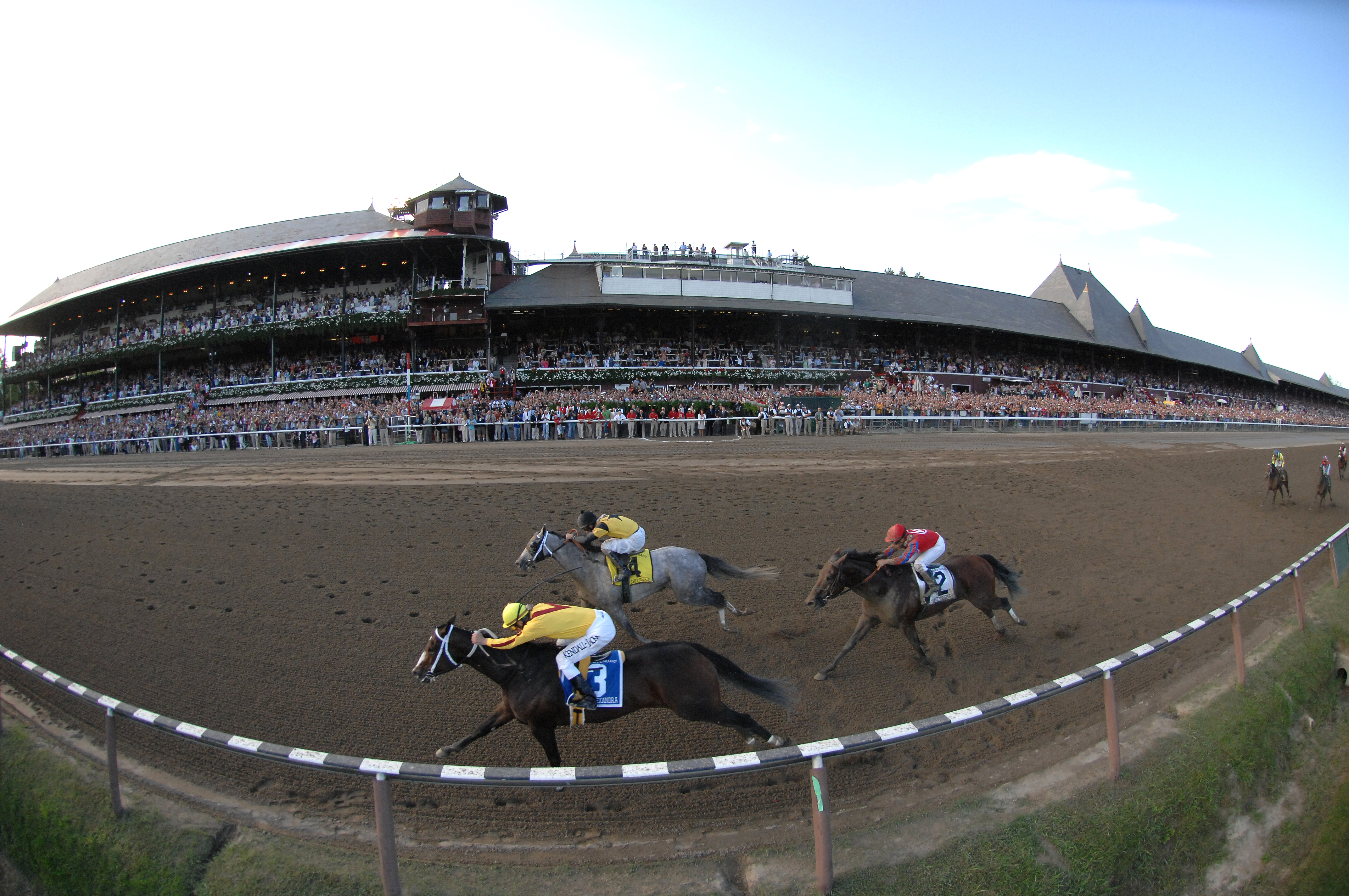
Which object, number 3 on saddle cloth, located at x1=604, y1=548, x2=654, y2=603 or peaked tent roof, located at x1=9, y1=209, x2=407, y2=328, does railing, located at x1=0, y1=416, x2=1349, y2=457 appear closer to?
peaked tent roof, located at x1=9, y1=209, x2=407, y2=328

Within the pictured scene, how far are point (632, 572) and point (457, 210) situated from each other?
3619cm

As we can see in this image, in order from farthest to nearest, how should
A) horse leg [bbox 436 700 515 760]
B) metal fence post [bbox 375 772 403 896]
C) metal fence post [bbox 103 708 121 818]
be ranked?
1. horse leg [bbox 436 700 515 760]
2. metal fence post [bbox 103 708 121 818]
3. metal fence post [bbox 375 772 403 896]

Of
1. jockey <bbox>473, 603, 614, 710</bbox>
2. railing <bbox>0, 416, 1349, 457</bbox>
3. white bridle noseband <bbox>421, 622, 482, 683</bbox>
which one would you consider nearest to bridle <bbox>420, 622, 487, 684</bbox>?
white bridle noseband <bbox>421, 622, 482, 683</bbox>

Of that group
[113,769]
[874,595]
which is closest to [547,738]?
[113,769]

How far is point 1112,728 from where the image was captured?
177 inches

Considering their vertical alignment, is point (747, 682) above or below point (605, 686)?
below

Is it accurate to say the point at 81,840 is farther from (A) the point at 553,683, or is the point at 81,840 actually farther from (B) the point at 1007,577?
(B) the point at 1007,577

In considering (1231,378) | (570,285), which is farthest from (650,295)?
(1231,378)

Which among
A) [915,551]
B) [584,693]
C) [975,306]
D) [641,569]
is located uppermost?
[975,306]

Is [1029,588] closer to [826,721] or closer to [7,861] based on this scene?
[826,721]

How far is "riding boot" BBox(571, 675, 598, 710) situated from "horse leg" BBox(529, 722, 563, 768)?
11.1 inches

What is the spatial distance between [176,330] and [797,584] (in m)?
49.3

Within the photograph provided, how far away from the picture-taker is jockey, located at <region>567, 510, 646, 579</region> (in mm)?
6941

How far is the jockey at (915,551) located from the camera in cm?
668
